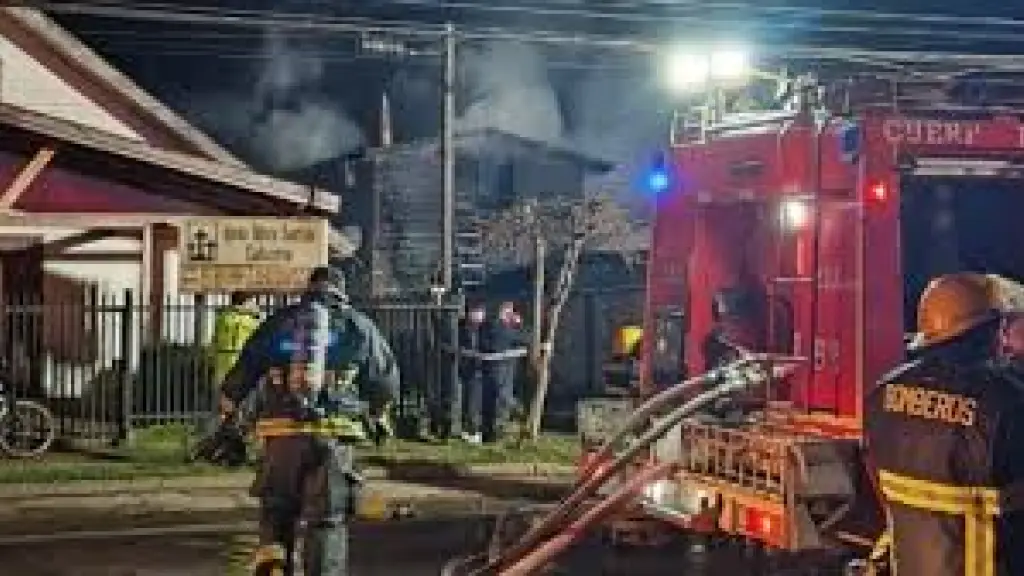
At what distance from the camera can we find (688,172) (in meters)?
8.41

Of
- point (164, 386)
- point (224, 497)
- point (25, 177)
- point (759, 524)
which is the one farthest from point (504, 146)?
point (759, 524)

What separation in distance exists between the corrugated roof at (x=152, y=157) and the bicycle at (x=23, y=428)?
122 inches

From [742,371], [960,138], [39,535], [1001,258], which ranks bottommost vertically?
[39,535]

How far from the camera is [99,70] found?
2031cm

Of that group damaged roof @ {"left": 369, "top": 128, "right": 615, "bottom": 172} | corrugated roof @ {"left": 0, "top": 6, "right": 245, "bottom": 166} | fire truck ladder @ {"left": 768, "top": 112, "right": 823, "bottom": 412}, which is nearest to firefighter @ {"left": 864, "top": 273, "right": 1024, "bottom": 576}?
fire truck ladder @ {"left": 768, "top": 112, "right": 823, "bottom": 412}

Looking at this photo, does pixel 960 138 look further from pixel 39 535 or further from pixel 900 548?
pixel 39 535

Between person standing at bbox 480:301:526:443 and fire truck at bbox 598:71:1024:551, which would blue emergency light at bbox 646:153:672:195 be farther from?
person standing at bbox 480:301:526:443

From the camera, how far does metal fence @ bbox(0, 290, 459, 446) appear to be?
15.8 meters

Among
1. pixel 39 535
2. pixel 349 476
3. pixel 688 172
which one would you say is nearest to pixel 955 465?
pixel 349 476

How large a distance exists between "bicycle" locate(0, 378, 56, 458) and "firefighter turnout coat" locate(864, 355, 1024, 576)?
12.4 meters

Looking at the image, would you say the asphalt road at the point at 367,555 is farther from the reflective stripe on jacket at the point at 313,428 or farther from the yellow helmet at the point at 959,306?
the yellow helmet at the point at 959,306

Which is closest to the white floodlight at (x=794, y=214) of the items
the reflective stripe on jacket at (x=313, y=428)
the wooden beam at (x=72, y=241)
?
the reflective stripe on jacket at (x=313, y=428)

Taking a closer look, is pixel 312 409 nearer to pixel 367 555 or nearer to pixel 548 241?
pixel 367 555

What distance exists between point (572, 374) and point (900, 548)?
19.6 m
